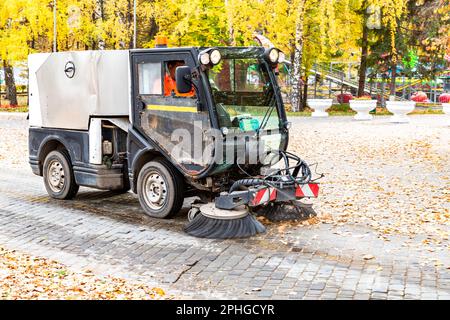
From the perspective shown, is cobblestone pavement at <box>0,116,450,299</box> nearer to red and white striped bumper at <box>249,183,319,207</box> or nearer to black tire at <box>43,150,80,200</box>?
black tire at <box>43,150,80,200</box>

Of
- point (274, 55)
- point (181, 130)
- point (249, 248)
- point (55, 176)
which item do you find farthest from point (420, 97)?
point (249, 248)

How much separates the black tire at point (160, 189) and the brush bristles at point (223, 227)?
66 cm

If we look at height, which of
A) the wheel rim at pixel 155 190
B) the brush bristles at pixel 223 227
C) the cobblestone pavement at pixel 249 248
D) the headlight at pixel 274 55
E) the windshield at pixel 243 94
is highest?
the headlight at pixel 274 55

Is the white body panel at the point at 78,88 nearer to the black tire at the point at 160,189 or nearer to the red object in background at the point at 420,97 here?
the black tire at the point at 160,189

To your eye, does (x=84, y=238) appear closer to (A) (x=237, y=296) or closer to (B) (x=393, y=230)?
(A) (x=237, y=296)

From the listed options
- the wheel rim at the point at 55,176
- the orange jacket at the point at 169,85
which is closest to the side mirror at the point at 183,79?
the orange jacket at the point at 169,85

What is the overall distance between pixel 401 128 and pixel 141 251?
16.2 meters

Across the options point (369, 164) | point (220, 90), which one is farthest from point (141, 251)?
point (369, 164)

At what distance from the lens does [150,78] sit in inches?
352

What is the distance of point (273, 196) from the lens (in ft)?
27.2

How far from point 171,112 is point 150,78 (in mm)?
640

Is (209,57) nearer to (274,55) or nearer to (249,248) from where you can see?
(274,55)

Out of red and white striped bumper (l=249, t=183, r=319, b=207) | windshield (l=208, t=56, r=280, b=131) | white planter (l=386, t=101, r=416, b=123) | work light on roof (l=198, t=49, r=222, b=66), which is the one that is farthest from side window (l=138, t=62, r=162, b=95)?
white planter (l=386, t=101, r=416, b=123)

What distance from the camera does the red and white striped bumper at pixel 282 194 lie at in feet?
26.6
